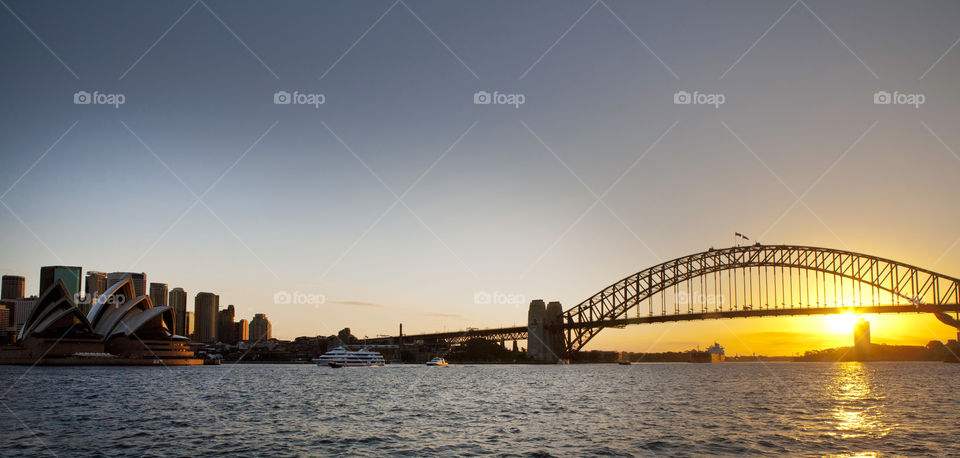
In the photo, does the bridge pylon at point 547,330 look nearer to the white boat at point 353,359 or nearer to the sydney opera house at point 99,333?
the white boat at point 353,359

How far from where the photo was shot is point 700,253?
140250mm

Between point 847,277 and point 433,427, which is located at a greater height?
point 847,277

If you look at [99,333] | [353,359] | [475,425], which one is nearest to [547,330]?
[353,359]

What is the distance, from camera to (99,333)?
14925cm

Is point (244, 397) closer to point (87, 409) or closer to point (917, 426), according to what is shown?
point (87, 409)

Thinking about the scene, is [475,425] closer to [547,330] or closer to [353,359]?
[547,330]

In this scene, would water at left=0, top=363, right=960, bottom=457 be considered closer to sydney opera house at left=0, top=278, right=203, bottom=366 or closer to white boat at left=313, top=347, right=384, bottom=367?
sydney opera house at left=0, top=278, right=203, bottom=366

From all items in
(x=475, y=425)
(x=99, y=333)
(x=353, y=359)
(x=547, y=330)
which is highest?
(x=99, y=333)

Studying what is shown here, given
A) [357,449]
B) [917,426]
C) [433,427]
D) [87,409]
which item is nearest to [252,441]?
[357,449]

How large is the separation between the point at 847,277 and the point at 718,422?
3734 inches

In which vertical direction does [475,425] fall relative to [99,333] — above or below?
below

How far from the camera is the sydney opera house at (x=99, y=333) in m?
139

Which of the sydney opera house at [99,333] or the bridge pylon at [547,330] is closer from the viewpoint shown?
the sydney opera house at [99,333]

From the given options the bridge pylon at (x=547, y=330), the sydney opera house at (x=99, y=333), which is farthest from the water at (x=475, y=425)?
the bridge pylon at (x=547, y=330)
